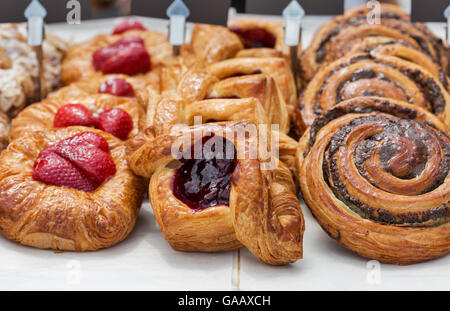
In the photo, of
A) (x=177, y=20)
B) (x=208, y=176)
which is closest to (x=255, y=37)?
(x=177, y=20)

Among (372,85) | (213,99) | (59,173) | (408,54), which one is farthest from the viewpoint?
(408,54)

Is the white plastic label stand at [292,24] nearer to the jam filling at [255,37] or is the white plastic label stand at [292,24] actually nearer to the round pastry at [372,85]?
the jam filling at [255,37]

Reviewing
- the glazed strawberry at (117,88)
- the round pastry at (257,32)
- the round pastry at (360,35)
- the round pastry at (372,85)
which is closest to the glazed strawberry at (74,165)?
the glazed strawberry at (117,88)

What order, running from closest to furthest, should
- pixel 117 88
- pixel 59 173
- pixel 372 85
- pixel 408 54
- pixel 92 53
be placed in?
pixel 59 173
pixel 372 85
pixel 408 54
pixel 117 88
pixel 92 53

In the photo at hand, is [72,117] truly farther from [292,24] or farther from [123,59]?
[292,24]

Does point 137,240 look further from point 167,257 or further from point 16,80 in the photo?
point 16,80
